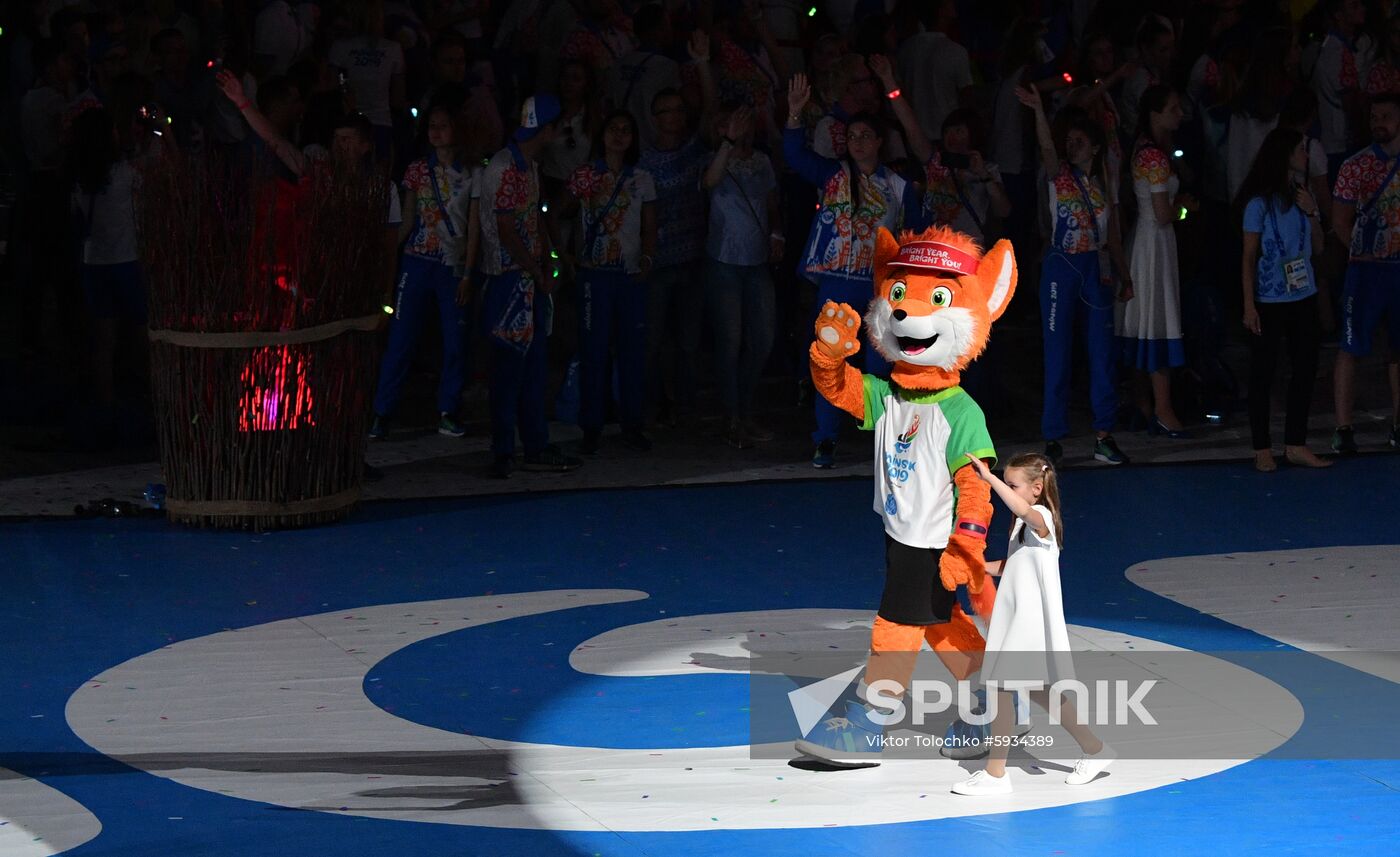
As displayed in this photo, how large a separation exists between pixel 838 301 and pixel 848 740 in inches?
181

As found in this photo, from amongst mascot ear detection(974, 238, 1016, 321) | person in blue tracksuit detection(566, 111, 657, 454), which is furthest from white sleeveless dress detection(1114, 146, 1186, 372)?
mascot ear detection(974, 238, 1016, 321)

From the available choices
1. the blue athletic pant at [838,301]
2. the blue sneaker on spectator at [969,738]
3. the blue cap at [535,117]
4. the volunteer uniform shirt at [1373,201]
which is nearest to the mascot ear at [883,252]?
the blue sneaker on spectator at [969,738]

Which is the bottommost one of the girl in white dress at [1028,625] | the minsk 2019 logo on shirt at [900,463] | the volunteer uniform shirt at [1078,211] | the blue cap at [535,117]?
the girl in white dress at [1028,625]

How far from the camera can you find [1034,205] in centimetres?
1272

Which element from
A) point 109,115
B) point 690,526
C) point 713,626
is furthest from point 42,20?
point 713,626

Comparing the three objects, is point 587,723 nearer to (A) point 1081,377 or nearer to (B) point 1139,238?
(B) point 1139,238

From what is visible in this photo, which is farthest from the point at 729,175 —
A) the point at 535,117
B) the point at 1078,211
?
the point at 1078,211

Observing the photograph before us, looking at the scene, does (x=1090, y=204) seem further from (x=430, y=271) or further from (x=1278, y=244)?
(x=430, y=271)

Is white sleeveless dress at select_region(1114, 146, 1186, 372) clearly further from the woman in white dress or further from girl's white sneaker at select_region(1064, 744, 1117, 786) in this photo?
girl's white sneaker at select_region(1064, 744, 1117, 786)

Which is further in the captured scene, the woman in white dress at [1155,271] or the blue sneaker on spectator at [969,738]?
the woman in white dress at [1155,271]

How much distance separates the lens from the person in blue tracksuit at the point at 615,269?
10.3 meters

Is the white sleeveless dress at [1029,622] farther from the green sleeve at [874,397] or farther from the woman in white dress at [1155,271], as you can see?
the woman in white dress at [1155,271]

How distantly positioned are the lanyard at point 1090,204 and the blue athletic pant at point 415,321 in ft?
10.8

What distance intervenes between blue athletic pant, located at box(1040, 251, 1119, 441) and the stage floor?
0.37 m
